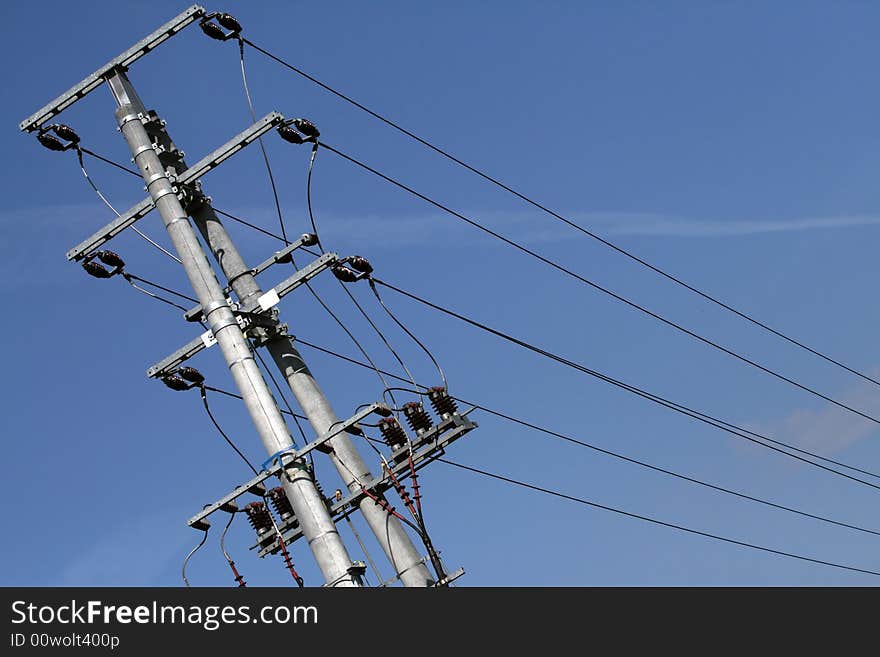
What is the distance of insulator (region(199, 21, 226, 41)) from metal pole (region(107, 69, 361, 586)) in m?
1.34

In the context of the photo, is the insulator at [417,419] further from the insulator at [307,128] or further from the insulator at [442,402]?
the insulator at [307,128]

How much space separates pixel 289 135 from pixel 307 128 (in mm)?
353

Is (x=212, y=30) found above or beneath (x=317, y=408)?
above

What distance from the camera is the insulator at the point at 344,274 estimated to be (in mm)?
15672

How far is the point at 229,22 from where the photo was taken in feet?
54.7

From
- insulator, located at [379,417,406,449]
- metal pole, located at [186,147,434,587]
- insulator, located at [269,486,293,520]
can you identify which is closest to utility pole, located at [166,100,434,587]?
metal pole, located at [186,147,434,587]

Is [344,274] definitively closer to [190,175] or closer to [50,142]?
[190,175]

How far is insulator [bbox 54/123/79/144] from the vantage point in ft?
52.4

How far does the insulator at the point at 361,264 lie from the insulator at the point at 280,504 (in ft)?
10.5

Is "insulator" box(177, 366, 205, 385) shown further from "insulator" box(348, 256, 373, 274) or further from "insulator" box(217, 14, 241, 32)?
"insulator" box(217, 14, 241, 32)

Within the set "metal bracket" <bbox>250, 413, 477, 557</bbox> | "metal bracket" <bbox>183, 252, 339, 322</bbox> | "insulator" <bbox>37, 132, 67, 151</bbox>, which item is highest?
"insulator" <bbox>37, 132, 67, 151</bbox>

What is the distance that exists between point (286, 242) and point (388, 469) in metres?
3.74

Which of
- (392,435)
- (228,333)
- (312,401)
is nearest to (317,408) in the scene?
(312,401)

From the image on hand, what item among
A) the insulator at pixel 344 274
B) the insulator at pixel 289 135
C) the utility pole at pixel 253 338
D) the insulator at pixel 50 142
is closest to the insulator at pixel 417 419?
the utility pole at pixel 253 338
